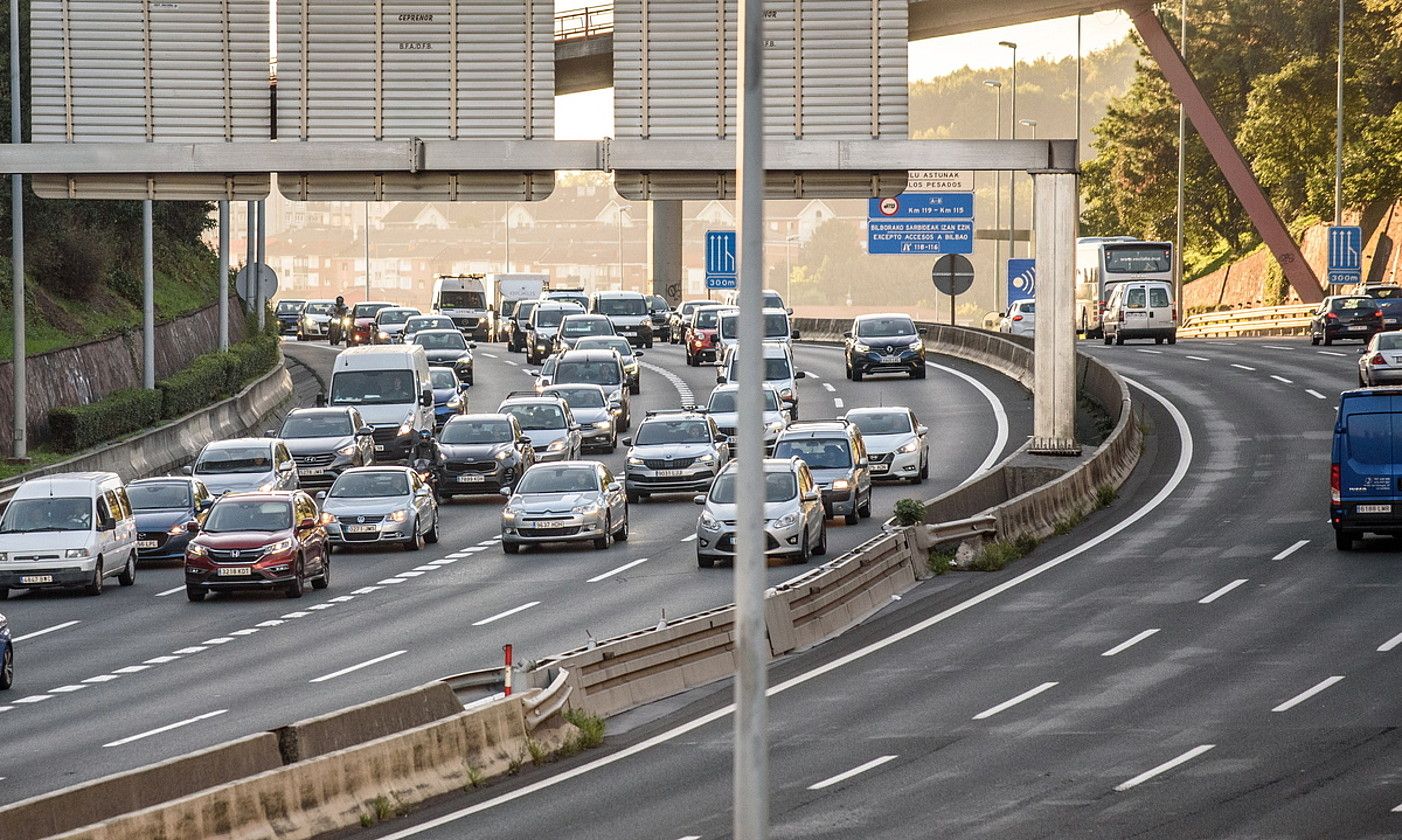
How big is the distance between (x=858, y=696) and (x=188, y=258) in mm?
60244

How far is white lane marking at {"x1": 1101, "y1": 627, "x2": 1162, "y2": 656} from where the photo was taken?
2433 centimetres

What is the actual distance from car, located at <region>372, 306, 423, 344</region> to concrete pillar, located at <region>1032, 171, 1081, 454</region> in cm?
3683

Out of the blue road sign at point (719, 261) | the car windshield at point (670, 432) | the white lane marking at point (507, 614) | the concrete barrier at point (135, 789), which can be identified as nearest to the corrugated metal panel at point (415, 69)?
the car windshield at point (670, 432)

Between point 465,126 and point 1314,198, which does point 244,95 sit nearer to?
point 465,126

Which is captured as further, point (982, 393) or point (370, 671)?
point (982, 393)

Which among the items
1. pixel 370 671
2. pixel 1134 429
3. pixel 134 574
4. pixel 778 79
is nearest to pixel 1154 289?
pixel 1134 429

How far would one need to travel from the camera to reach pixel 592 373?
52312mm

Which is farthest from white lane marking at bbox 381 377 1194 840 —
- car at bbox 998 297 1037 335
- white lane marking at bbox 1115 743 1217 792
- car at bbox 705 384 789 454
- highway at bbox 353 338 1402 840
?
car at bbox 998 297 1037 335

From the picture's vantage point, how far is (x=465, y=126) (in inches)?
1457

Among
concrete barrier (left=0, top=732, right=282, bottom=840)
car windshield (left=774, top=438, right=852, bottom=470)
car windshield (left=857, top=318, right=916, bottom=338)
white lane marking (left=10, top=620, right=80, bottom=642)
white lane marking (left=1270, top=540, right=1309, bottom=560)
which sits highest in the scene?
car windshield (left=857, top=318, right=916, bottom=338)

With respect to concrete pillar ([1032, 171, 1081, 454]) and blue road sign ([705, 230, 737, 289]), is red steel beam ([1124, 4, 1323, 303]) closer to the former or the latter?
blue road sign ([705, 230, 737, 289])

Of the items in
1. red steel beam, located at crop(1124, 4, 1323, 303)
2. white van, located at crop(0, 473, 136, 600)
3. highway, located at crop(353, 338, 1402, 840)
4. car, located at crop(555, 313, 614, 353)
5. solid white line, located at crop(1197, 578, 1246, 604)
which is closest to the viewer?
highway, located at crop(353, 338, 1402, 840)

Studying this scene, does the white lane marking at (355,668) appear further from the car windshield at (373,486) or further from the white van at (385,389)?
the white van at (385,389)

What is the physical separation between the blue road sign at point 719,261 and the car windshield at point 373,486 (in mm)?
45202
